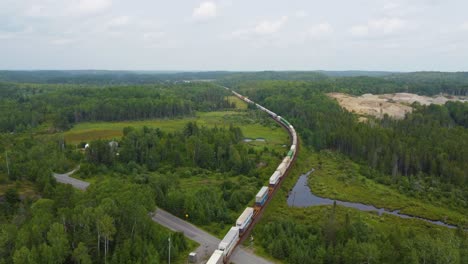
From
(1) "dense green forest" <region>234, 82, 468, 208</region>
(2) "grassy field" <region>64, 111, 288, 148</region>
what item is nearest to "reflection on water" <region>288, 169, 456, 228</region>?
(1) "dense green forest" <region>234, 82, 468, 208</region>

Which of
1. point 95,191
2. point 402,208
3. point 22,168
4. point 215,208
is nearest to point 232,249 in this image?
point 215,208

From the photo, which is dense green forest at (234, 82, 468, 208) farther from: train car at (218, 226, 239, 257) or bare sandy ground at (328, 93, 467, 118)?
train car at (218, 226, 239, 257)

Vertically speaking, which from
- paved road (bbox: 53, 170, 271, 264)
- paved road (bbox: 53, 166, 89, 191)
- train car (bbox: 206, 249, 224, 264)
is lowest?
paved road (bbox: 53, 170, 271, 264)

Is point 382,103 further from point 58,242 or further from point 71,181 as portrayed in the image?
point 58,242

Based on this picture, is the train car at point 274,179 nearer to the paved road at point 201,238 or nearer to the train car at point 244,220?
the train car at point 244,220

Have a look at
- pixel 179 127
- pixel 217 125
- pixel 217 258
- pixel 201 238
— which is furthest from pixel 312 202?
pixel 179 127

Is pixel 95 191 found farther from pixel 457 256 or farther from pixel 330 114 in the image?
pixel 330 114

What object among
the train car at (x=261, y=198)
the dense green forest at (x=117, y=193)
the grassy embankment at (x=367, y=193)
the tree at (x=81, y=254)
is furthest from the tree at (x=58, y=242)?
the grassy embankment at (x=367, y=193)

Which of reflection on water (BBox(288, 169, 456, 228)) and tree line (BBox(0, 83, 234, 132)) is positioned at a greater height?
tree line (BBox(0, 83, 234, 132))
